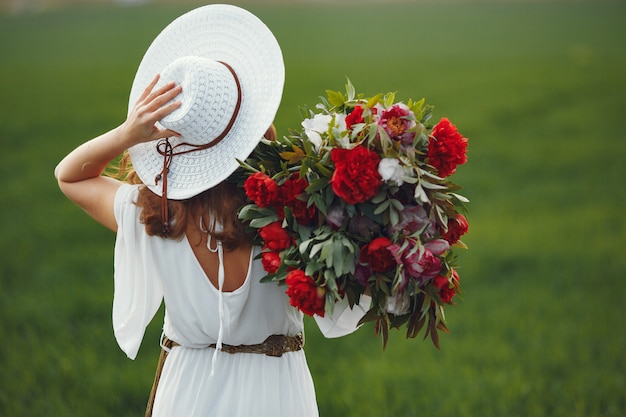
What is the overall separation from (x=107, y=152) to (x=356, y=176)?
745 mm

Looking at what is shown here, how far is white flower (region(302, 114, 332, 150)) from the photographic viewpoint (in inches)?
94.5

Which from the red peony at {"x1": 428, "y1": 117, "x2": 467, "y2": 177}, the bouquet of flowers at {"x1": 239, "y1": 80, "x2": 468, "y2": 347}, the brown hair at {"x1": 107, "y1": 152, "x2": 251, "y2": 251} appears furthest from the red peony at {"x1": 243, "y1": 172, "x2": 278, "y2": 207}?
the red peony at {"x1": 428, "y1": 117, "x2": 467, "y2": 177}

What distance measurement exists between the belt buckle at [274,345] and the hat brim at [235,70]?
0.57m

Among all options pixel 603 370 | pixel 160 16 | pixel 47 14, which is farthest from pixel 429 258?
pixel 47 14

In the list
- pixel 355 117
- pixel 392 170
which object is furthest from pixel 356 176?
pixel 355 117

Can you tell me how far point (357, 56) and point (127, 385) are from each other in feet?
56.1

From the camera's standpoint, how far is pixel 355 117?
7.81 ft

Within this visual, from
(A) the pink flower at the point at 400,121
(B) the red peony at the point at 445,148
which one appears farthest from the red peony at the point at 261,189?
(B) the red peony at the point at 445,148

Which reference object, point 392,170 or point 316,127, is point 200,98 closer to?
point 316,127

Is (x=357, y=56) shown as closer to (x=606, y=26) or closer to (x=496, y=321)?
(x=606, y=26)

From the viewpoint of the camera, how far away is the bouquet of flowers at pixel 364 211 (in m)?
2.29

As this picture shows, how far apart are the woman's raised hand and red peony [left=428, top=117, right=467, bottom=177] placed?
74cm

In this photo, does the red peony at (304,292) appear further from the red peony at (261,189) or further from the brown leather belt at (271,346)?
the brown leather belt at (271,346)

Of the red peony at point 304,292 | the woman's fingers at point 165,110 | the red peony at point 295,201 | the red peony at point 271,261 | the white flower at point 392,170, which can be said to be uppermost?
the woman's fingers at point 165,110
